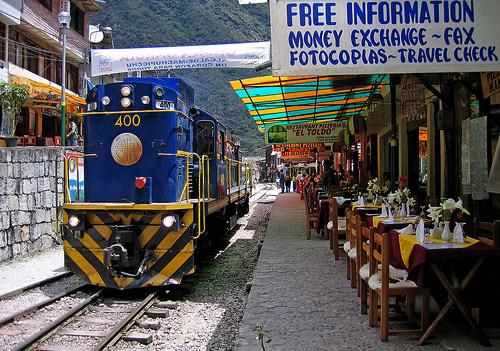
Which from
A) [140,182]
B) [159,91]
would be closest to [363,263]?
[140,182]

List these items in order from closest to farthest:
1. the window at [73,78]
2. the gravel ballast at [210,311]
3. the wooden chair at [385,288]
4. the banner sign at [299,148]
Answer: the wooden chair at [385,288]
the gravel ballast at [210,311]
the banner sign at [299,148]
the window at [73,78]

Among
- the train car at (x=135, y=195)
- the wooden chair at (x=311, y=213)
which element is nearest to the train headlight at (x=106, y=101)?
the train car at (x=135, y=195)

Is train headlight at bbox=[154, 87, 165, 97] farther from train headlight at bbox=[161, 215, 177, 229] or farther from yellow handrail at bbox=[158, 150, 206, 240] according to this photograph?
train headlight at bbox=[161, 215, 177, 229]

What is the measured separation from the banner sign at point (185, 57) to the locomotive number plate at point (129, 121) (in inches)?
256

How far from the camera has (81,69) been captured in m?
28.0

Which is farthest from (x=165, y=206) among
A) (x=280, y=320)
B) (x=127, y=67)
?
(x=127, y=67)

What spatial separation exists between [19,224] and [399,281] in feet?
27.0

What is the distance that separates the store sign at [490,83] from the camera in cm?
655

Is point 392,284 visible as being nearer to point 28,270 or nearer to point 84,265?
point 84,265

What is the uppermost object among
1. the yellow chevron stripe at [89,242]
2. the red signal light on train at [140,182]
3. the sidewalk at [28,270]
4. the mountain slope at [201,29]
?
the mountain slope at [201,29]

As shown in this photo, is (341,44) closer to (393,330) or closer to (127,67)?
(393,330)

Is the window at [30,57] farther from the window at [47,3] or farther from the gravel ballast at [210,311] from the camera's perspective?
the gravel ballast at [210,311]

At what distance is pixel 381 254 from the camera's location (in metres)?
5.11

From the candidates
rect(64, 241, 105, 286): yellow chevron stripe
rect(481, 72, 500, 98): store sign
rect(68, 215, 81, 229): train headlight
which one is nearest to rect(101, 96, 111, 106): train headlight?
rect(68, 215, 81, 229): train headlight
